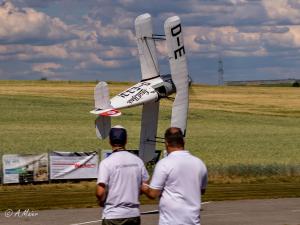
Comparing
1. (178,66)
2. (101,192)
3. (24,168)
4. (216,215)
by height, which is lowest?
(24,168)

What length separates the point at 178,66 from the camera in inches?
974

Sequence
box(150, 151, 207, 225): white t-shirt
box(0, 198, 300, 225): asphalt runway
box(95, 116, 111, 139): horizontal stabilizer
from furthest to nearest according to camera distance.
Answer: box(95, 116, 111, 139): horizontal stabilizer
box(0, 198, 300, 225): asphalt runway
box(150, 151, 207, 225): white t-shirt

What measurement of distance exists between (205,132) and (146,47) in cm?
2771

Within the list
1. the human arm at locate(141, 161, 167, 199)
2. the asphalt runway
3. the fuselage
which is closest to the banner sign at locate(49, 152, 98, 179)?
the fuselage

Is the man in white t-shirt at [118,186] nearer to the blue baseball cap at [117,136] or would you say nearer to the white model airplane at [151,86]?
the blue baseball cap at [117,136]

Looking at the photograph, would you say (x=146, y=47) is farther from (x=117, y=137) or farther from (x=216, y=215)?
(x=117, y=137)

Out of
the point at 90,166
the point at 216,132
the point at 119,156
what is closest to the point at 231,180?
the point at 90,166

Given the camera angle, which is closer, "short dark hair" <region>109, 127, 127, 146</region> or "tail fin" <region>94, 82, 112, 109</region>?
"short dark hair" <region>109, 127, 127, 146</region>

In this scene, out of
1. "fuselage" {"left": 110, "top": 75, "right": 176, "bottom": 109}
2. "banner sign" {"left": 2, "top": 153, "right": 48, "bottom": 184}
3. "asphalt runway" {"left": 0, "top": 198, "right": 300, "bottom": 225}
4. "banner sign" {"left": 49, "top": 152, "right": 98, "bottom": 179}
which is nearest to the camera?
"asphalt runway" {"left": 0, "top": 198, "right": 300, "bottom": 225}

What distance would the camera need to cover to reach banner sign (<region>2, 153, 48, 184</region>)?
31.0 m

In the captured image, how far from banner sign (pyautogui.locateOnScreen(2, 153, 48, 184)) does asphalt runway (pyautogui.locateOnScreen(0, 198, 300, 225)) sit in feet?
31.3

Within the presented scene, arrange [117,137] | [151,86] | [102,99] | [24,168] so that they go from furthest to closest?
[24,168], [151,86], [102,99], [117,137]

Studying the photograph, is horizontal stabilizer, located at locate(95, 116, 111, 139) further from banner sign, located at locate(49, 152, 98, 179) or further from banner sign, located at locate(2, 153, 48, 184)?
banner sign, located at locate(49, 152, 98, 179)

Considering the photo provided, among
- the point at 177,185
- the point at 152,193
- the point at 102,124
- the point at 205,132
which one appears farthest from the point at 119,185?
the point at 205,132
